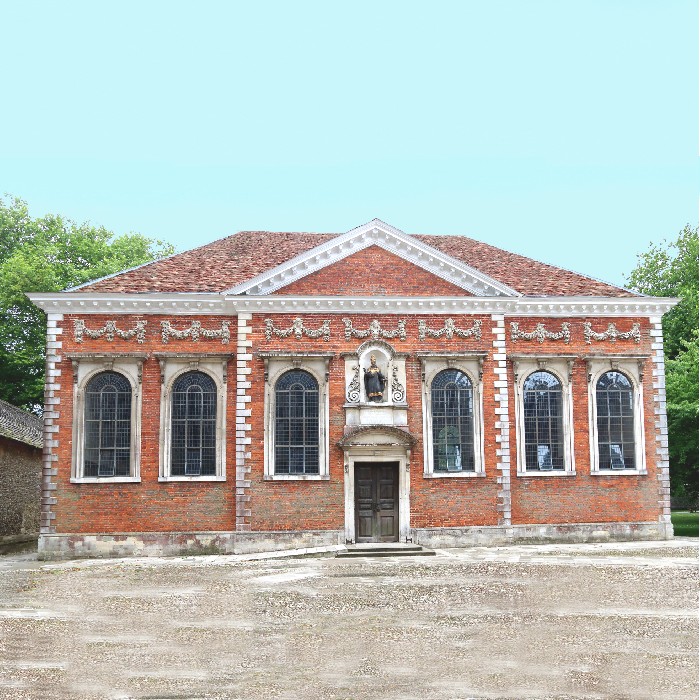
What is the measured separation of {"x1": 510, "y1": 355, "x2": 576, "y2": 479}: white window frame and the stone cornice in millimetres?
1457

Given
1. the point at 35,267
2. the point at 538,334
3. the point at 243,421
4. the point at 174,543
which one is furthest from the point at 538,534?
the point at 35,267

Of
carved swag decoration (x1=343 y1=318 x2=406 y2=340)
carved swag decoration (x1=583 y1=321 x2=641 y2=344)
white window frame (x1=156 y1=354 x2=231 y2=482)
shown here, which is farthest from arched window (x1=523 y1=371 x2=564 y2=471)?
white window frame (x1=156 y1=354 x2=231 y2=482)

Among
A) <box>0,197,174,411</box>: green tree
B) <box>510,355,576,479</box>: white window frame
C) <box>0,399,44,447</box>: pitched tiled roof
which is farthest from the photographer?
<box>0,197,174,411</box>: green tree

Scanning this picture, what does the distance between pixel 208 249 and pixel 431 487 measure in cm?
1111

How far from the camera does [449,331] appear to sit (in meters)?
25.1

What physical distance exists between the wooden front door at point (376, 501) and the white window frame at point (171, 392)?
3965 mm

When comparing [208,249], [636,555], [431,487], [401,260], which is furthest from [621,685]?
[208,249]

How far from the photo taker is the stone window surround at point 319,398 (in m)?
24.2

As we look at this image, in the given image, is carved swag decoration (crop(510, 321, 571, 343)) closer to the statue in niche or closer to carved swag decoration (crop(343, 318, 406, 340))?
carved swag decoration (crop(343, 318, 406, 340))

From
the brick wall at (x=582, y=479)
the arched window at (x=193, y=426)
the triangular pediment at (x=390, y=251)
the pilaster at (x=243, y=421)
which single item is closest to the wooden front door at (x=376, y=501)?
the pilaster at (x=243, y=421)

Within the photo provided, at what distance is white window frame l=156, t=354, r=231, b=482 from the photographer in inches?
952

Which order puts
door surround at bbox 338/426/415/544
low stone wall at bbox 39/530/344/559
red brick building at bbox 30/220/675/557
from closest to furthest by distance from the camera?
low stone wall at bbox 39/530/344/559 < red brick building at bbox 30/220/675/557 < door surround at bbox 338/426/415/544

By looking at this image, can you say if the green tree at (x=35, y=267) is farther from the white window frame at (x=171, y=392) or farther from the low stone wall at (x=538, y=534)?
the low stone wall at (x=538, y=534)

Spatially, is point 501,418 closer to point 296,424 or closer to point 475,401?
point 475,401
